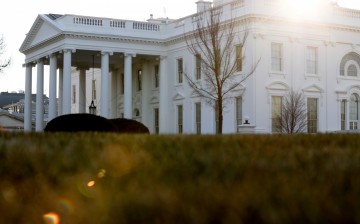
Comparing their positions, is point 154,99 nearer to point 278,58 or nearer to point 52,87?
point 52,87

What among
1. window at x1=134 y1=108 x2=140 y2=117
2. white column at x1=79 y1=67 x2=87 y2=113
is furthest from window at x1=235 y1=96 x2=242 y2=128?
white column at x1=79 y1=67 x2=87 y2=113

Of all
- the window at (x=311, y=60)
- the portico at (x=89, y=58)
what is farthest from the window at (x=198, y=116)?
the window at (x=311, y=60)

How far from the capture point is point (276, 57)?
4800cm

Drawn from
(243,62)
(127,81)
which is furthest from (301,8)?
(127,81)

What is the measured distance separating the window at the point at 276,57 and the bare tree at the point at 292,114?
6.81ft

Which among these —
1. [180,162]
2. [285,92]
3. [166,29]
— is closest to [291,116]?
[285,92]

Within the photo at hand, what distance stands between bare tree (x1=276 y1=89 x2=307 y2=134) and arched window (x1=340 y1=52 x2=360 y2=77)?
5.97m

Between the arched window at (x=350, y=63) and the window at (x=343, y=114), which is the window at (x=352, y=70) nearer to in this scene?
the arched window at (x=350, y=63)

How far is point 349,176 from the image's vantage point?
266cm

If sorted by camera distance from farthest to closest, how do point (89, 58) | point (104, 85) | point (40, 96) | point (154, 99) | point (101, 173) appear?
1. point (89, 58)
2. point (40, 96)
3. point (154, 99)
4. point (104, 85)
5. point (101, 173)

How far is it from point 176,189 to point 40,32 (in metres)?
58.7

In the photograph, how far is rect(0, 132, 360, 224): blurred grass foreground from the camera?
1.95 metres

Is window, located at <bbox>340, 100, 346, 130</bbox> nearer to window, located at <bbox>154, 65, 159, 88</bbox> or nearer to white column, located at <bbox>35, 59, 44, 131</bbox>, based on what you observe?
window, located at <bbox>154, 65, 159, 88</bbox>

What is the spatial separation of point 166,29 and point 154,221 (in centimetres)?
5580
